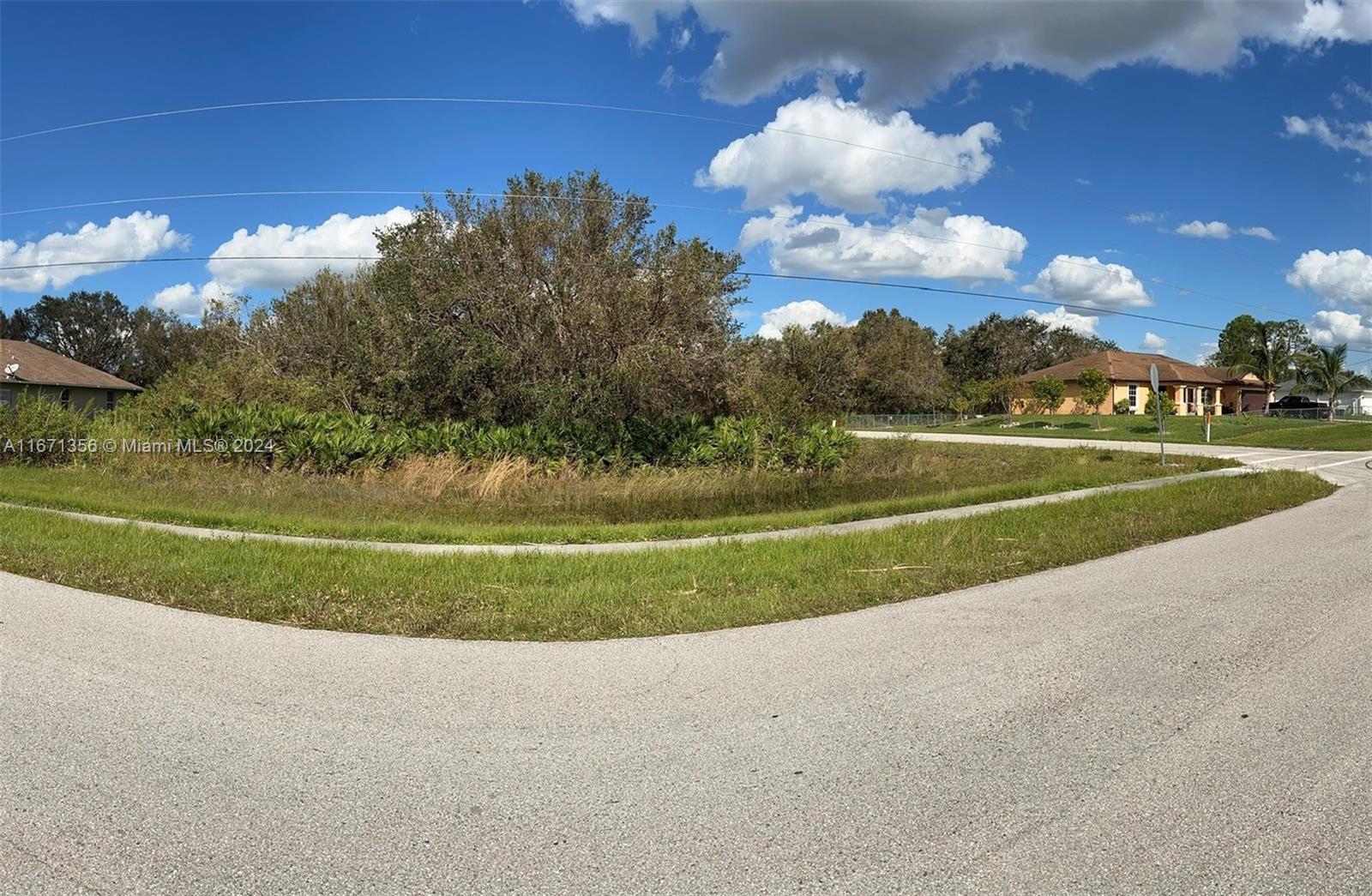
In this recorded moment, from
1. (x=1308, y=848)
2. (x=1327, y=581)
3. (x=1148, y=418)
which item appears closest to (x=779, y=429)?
(x=1327, y=581)

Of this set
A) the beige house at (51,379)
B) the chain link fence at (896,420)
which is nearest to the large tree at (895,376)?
the chain link fence at (896,420)

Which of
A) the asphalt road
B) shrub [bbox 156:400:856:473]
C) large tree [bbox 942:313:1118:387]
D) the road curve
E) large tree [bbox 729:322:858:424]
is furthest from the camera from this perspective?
large tree [bbox 942:313:1118:387]

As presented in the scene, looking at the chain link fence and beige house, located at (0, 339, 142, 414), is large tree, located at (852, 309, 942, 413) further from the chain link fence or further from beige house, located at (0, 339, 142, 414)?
beige house, located at (0, 339, 142, 414)

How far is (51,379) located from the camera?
44000 millimetres

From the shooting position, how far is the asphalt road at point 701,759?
3107 mm

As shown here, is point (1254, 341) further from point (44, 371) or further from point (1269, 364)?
point (44, 371)

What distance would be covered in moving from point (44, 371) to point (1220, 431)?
2367 inches

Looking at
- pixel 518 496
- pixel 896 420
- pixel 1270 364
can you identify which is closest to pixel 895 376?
pixel 896 420

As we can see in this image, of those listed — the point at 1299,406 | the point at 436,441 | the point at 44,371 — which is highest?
the point at 44,371

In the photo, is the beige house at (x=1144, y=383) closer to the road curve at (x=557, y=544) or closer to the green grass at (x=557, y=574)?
the road curve at (x=557, y=544)

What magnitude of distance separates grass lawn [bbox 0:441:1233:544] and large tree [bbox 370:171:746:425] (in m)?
2.59

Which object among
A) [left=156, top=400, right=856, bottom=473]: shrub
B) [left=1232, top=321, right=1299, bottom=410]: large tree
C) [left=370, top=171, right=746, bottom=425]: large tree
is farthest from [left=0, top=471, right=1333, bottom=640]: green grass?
[left=1232, top=321, right=1299, bottom=410]: large tree

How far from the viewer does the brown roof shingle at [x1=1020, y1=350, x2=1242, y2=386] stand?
62.1 m

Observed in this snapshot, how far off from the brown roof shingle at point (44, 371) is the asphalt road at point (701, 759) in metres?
45.3
